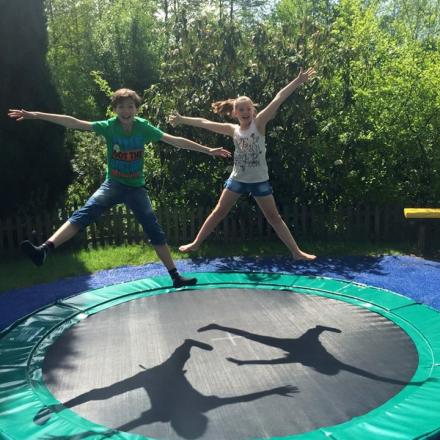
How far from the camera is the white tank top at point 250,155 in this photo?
365 centimetres

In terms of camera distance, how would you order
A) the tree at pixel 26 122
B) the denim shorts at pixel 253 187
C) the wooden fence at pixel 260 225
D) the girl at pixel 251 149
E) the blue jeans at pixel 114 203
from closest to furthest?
the blue jeans at pixel 114 203, the girl at pixel 251 149, the denim shorts at pixel 253 187, the tree at pixel 26 122, the wooden fence at pixel 260 225

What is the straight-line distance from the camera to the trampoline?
84.5 inches

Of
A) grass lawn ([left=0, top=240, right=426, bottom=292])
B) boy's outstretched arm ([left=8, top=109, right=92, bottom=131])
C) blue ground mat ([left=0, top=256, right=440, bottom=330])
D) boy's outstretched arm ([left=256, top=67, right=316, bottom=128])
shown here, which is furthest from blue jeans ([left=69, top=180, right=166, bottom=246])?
grass lawn ([left=0, top=240, right=426, bottom=292])

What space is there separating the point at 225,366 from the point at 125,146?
164 centimetres

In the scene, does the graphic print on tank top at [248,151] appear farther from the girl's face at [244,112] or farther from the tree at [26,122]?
the tree at [26,122]

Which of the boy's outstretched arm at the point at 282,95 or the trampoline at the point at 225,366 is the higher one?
the boy's outstretched arm at the point at 282,95

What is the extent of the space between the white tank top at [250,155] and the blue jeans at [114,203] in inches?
31.3

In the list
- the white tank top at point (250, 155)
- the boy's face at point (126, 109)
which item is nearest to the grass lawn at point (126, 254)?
the white tank top at point (250, 155)

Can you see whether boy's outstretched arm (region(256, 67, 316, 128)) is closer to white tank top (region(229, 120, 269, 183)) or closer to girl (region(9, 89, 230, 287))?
white tank top (region(229, 120, 269, 183))

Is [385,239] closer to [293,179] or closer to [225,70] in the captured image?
[293,179]

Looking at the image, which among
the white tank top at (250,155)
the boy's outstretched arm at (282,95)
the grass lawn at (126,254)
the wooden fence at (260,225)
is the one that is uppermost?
the boy's outstretched arm at (282,95)

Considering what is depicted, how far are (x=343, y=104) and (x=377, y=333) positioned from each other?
395 cm

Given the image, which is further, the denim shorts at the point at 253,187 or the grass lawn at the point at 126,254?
A: the grass lawn at the point at 126,254

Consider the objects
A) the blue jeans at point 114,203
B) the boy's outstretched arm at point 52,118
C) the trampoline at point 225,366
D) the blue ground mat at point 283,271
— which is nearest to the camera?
the trampoline at point 225,366
